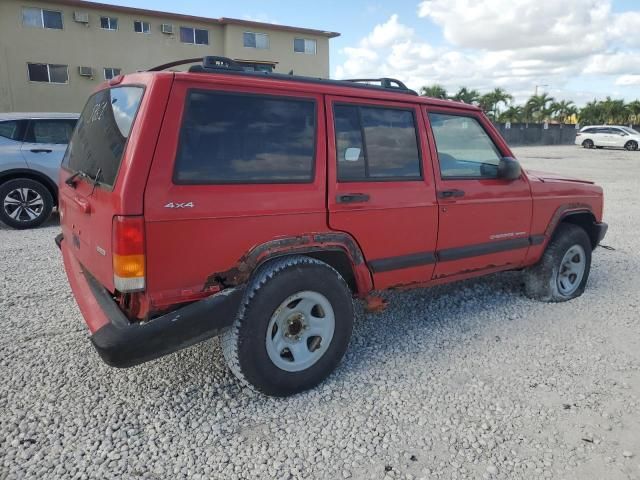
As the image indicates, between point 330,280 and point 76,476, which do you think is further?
point 330,280

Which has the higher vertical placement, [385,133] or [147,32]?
[147,32]

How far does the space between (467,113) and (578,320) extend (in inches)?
79.4

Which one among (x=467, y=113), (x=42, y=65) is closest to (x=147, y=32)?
(x=42, y=65)

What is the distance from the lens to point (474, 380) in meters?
3.25

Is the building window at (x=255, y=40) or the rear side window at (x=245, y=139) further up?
the building window at (x=255, y=40)

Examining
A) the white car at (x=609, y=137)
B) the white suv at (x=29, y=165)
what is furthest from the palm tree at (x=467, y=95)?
the white suv at (x=29, y=165)

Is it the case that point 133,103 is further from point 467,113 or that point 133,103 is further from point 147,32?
point 147,32

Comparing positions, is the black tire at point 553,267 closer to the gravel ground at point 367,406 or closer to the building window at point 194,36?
the gravel ground at point 367,406

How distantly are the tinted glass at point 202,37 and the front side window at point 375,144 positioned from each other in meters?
30.2

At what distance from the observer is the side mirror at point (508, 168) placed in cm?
388

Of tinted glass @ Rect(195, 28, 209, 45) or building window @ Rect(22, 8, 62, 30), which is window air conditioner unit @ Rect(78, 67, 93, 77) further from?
tinted glass @ Rect(195, 28, 209, 45)

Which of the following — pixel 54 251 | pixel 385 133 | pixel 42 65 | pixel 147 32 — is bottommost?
pixel 54 251

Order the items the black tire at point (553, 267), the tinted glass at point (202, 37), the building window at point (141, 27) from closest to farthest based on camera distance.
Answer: the black tire at point (553, 267), the building window at point (141, 27), the tinted glass at point (202, 37)

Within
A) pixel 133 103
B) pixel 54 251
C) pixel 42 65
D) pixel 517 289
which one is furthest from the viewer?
pixel 42 65
